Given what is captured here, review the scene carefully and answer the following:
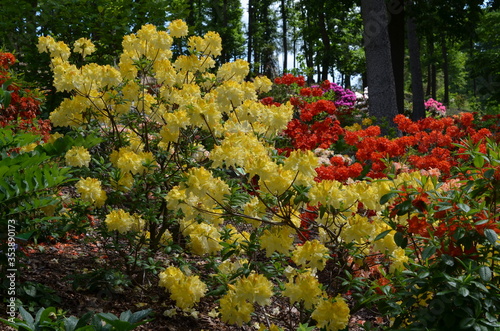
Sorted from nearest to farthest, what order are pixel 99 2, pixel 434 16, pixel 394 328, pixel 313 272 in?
1. pixel 394 328
2. pixel 313 272
3. pixel 99 2
4. pixel 434 16

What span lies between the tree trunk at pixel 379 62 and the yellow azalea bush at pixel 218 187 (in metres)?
4.33

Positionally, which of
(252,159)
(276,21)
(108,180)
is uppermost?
(276,21)

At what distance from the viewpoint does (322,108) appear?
5785mm

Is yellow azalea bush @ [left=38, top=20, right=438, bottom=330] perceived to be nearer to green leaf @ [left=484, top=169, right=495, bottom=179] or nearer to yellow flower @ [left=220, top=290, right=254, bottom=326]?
yellow flower @ [left=220, top=290, right=254, bottom=326]

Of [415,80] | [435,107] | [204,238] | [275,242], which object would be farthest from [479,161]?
[435,107]

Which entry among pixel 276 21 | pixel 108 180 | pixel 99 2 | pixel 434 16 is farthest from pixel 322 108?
pixel 276 21

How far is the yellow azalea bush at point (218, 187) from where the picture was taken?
2.18 metres

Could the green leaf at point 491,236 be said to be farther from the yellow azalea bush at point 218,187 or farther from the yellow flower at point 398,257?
the yellow flower at point 398,257

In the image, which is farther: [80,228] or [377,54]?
[377,54]

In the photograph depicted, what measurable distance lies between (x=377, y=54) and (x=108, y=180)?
573 cm

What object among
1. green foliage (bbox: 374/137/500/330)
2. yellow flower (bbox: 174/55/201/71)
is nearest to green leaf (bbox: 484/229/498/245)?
green foliage (bbox: 374/137/500/330)

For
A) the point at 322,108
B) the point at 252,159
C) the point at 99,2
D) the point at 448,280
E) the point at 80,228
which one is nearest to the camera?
the point at 448,280

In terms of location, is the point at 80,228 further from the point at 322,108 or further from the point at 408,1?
the point at 408,1

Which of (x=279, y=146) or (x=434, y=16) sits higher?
(x=434, y=16)
